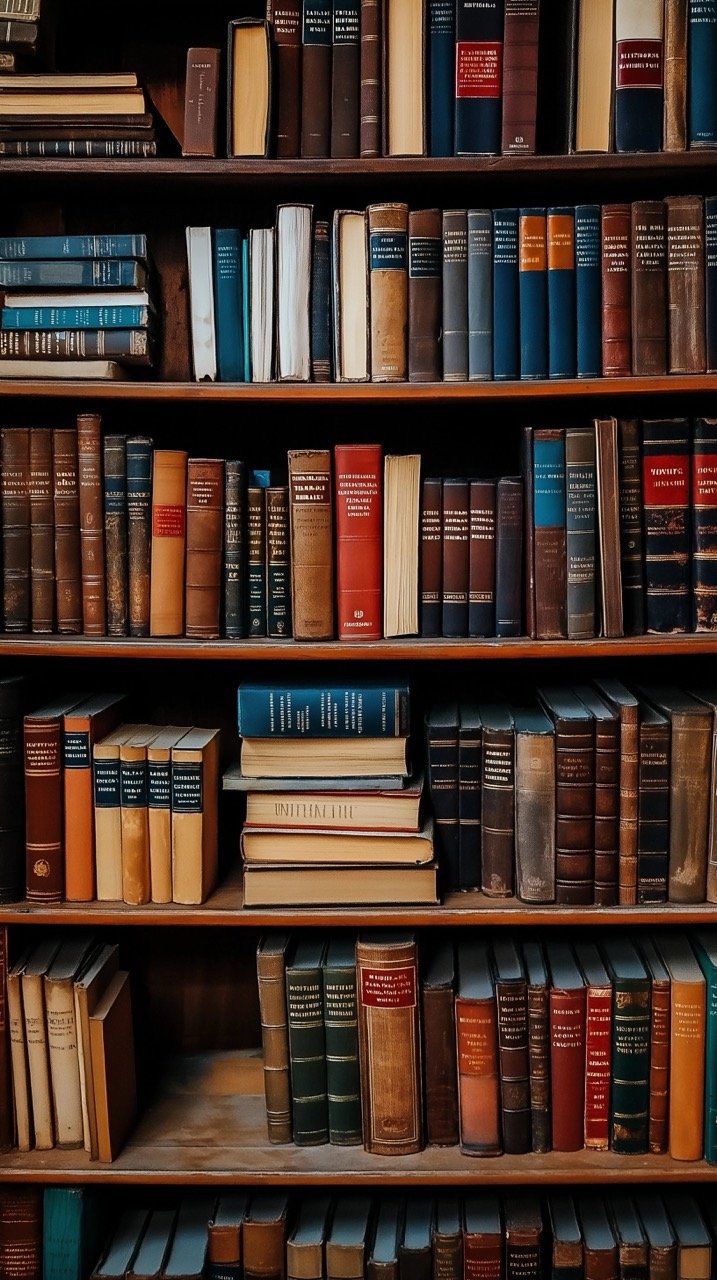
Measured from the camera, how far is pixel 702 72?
140 cm

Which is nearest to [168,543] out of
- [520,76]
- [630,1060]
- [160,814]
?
[160,814]

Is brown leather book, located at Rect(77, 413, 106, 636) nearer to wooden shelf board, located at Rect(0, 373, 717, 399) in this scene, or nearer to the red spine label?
wooden shelf board, located at Rect(0, 373, 717, 399)

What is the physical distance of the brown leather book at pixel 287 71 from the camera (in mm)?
1429

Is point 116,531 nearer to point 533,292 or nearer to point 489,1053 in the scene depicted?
point 533,292

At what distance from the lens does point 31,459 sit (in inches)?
58.6

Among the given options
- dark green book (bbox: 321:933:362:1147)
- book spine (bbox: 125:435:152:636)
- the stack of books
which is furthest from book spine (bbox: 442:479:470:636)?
dark green book (bbox: 321:933:362:1147)

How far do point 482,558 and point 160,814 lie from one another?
2.12 ft

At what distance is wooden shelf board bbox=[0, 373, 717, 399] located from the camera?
4.66 ft

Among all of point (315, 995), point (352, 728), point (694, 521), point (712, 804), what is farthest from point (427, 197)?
point (315, 995)

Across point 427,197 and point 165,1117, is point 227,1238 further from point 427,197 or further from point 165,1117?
point 427,197

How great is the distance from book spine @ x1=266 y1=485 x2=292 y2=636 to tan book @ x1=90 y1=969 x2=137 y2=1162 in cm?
65

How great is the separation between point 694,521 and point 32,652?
40.6 inches

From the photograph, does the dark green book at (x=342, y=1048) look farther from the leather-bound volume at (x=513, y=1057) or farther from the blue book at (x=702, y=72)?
the blue book at (x=702, y=72)

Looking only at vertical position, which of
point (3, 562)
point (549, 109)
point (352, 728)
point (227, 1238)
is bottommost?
point (227, 1238)
